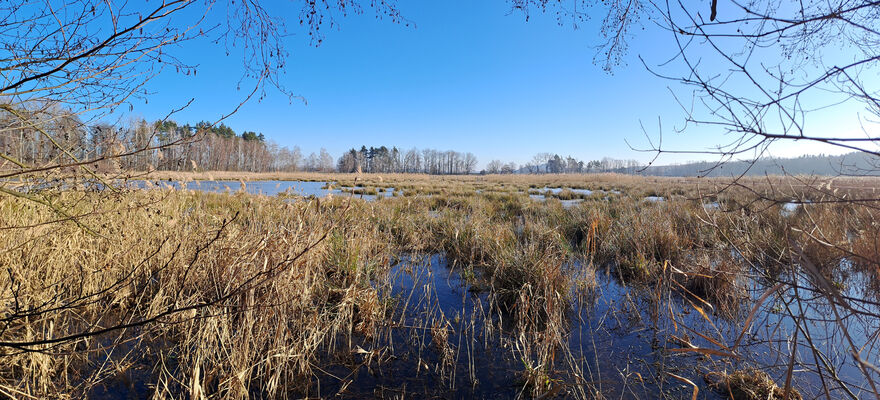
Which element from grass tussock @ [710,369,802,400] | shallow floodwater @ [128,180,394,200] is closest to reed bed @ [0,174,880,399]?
grass tussock @ [710,369,802,400]

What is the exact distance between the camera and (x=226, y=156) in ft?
170

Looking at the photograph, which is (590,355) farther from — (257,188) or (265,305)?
(257,188)

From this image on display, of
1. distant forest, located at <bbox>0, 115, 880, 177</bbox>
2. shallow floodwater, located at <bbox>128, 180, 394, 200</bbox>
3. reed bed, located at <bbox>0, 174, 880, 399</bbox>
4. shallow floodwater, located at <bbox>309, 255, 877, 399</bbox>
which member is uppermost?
distant forest, located at <bbox>0, 115, 880, 177</bbox>

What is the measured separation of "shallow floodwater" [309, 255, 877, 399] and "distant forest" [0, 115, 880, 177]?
103 cm

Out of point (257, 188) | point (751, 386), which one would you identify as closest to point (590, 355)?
point (751, 386)

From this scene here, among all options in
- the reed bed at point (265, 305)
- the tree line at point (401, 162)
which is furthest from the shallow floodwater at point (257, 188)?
the tree line at point (401, 162)

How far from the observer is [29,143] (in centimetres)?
227

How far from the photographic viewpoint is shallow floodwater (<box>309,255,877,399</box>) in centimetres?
239

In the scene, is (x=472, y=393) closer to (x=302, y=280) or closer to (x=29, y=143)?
(x=302, y=280)

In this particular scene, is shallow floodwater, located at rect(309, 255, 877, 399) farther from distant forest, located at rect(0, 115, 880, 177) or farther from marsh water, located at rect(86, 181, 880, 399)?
distant forest, located at rect(0, 115, 880, 177)

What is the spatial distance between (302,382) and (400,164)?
279 feet

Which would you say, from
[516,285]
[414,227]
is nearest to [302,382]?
[516,285]

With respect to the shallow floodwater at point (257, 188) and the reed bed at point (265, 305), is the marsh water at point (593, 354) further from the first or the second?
the shallow floodwater at point (257, 188)

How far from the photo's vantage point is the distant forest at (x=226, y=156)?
1903mm
